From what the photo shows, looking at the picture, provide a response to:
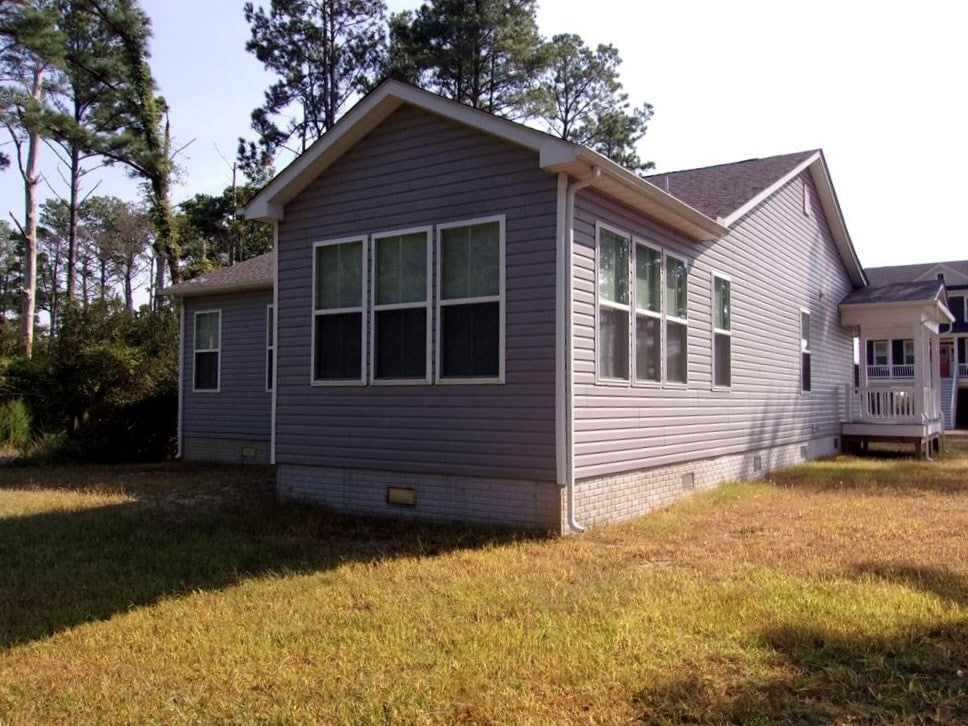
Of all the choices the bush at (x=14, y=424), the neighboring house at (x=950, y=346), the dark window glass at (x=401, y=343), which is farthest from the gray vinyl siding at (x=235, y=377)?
the neighboring house at (x=950, y=346)

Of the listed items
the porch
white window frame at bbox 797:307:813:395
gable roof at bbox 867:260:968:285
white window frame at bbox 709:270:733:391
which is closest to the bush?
white window frame at bbox 709:270:733:391

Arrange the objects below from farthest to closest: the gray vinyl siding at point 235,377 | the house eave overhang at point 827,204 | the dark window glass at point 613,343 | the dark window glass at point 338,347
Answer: the gray vinyl siding at point 235,377, the house eave overhang at point 827,204, the dark window glass at point 338,347, the dark window glass at point 613,343

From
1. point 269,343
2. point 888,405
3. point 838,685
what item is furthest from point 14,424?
point 888,405

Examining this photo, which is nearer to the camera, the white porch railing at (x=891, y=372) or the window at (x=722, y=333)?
the window at (x=722, y=333)

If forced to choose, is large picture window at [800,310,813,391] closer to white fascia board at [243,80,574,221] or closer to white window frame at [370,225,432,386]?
white window frame at [370,225,432,386]

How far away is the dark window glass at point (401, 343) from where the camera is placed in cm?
800

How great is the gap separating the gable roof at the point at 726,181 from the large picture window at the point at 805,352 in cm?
274

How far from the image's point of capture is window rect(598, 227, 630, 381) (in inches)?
303

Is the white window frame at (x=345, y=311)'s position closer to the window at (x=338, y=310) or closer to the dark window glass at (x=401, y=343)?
the window at (x=338, y=310)

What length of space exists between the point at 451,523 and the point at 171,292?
9.40 meters

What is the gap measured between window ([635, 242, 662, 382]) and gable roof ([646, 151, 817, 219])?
5.95 feet

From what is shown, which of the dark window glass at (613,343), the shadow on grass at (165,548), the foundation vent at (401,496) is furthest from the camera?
the foundation vent at (401,496)

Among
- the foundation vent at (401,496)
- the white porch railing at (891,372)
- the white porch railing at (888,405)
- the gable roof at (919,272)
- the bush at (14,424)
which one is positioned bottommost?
the foundation vent at (401,496)

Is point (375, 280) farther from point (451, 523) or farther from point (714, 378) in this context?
point (714, 378)
